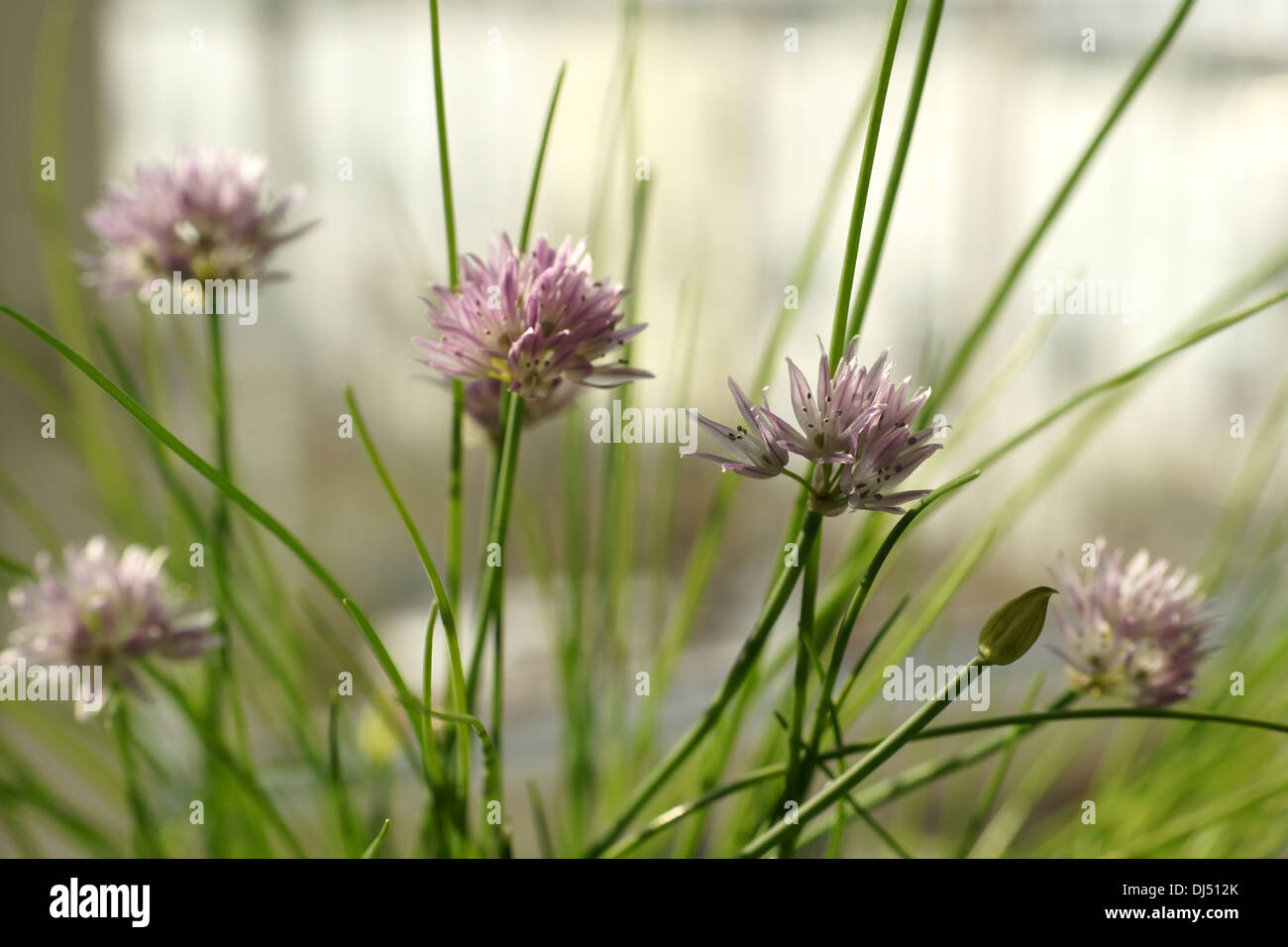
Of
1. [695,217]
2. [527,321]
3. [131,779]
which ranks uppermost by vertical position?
[695,217]

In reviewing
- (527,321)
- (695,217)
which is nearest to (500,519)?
(527,321)

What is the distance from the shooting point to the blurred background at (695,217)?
1.06 meters

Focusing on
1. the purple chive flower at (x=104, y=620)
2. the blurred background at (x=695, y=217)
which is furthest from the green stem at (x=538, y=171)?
the blurred background at (x=695, y=217)

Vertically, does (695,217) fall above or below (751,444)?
above

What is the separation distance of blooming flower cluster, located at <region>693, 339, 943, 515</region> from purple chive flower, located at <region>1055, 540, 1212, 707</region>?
0.06 meters

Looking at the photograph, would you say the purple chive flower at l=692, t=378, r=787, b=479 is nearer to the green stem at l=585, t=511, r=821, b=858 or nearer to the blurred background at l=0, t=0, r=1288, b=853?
the green stem at l=585, t=511, r=821, b=858

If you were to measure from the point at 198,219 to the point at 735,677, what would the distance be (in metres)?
0.18

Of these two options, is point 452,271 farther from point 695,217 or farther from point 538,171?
point 695,217

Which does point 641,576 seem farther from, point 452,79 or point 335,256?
point 452,79

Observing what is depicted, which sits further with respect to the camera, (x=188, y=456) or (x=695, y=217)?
(x=695, y=217)

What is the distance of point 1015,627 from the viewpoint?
0.16 meters
